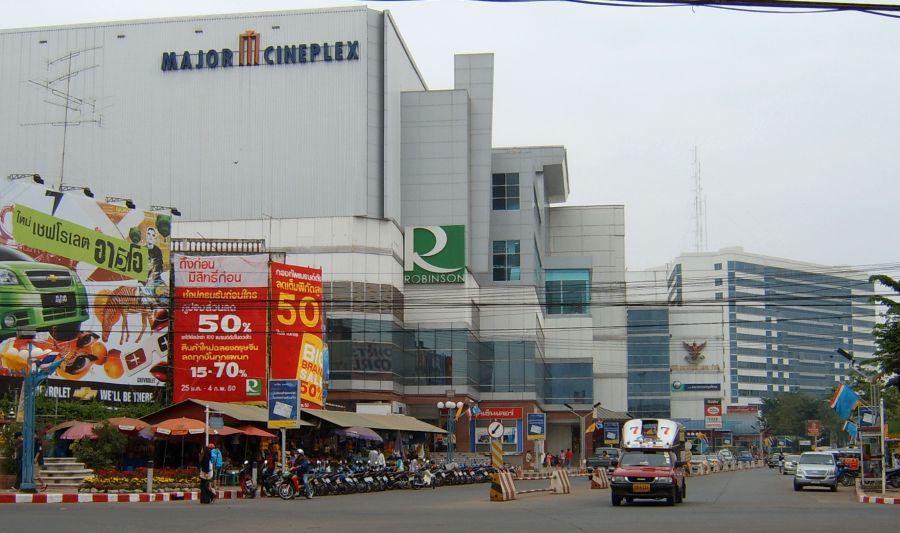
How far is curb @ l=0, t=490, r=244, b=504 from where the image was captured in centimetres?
3048

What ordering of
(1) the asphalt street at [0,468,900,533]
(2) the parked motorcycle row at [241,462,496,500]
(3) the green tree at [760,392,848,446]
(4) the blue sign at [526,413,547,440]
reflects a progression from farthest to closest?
(3) the green tree at [760,392,848,446], (4) the blue sign at [526,413,547,440], (2) the parked motorcycle row at [241,462,496,500], (1) the asphalt street at [0,468,900,533]

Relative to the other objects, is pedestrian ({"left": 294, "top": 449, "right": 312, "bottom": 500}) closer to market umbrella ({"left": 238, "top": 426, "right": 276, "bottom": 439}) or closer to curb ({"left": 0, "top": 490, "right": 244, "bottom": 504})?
curb ({"left": 0, "top": 490, "right": 244, "bottom": 504})

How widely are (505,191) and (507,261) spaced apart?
5905mm

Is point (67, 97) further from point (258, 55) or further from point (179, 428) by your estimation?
point (179, 428)

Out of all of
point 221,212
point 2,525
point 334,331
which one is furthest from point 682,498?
point 221,212

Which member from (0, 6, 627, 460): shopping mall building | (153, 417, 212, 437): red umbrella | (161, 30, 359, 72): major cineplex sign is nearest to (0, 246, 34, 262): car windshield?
(153, 417, 212, 437): red umbrella

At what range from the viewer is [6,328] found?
1764 inches

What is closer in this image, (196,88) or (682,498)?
(682,498)

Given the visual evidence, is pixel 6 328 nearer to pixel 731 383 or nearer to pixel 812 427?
pixel 812 427

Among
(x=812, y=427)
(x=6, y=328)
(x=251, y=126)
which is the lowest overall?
(x=812, y=427)

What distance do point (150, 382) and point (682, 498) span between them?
2933cm

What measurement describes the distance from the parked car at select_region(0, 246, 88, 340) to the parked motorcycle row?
43.6 ft

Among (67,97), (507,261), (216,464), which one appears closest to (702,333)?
(507,261)

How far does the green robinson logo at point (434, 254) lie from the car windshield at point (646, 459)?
155 ft
